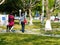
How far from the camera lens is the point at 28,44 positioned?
1341 centimetres

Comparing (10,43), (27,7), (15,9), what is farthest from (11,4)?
(10,43)

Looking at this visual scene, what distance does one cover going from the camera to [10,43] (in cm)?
1388

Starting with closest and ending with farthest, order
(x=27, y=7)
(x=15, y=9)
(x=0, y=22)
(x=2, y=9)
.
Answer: (x=0, y=22) → (x=27, y=7) → (x=15, y=9) → (x=2, y=9)

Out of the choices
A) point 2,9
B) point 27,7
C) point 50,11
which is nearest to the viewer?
point 50,11

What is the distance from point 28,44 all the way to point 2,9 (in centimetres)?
4432

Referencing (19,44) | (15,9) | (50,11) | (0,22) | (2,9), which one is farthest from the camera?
(2,9)

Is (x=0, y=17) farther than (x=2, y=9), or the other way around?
(x=2, y=9)

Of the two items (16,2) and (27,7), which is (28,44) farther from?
(16,2)

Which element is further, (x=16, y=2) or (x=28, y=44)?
(x=16, y=2)

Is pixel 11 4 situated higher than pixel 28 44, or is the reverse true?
pixel 11 4

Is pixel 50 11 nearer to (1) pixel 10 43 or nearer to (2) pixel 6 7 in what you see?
(1) pixel 10 43

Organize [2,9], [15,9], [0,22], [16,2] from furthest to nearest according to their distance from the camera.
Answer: [2,9] < [15,9] < [16,2] < [0,22]

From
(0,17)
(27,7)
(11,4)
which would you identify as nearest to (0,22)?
(0,17)

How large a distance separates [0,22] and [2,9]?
815 inches
